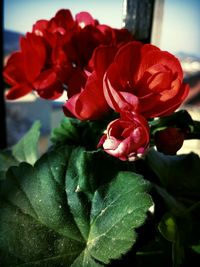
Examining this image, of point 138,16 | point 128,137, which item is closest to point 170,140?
point 128,137

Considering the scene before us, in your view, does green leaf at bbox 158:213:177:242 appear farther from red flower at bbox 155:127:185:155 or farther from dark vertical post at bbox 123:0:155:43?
dark vertical post at bbox 123:0:155:43

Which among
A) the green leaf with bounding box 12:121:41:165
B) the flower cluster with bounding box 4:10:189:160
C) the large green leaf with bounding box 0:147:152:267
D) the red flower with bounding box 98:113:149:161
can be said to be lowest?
the green leaf with bounding box 12:121:41:165

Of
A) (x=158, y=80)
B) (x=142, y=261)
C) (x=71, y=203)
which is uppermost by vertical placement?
(x=158, y=80)

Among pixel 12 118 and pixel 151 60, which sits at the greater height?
pixel 151 60

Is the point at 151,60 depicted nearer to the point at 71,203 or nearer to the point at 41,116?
the point at 71,203

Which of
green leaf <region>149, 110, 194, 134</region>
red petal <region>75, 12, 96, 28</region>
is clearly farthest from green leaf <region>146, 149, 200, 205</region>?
red petal <region>75, 12, 96, 28</region>

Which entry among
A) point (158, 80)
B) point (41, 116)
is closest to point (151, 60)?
point (158, 80)
